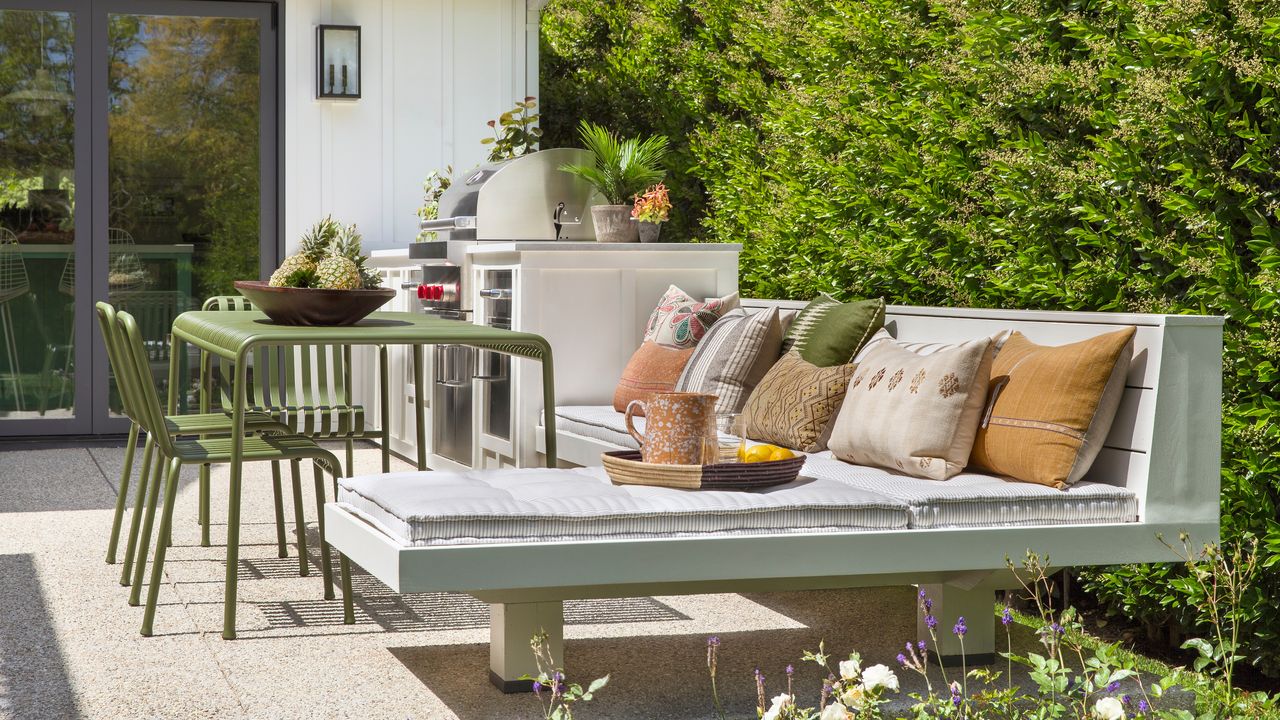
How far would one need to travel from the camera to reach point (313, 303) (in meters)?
3.83

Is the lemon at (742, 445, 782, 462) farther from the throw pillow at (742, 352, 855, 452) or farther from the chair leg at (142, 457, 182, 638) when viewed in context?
the chair leg at (142, 457, 182, 638)

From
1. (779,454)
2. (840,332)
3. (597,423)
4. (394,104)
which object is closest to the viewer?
(779,454)

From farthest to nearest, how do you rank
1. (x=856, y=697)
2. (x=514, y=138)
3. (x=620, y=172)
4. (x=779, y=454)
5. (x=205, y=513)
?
1. (x=514, y=138)
2. (x=620, y=172)
3. (x=205, y=513)
4. (x=779, y=454)
5. (x=856, y=697)

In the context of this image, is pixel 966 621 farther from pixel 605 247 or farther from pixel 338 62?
pixel 338 62

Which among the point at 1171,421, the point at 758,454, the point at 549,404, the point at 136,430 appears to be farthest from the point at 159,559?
the point at 1171,421

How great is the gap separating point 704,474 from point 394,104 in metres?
5.66

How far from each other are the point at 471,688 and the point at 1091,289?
194 cm

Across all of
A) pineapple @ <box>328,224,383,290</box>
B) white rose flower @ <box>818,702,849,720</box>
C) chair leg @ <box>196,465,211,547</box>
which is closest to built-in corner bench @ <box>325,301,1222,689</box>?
white rose flower @ <box>818,702,849,720</box>

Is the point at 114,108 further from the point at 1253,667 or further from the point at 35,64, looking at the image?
the point at 1253,667

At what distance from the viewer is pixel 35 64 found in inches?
307

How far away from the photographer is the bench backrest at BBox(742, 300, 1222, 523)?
3.21 meters

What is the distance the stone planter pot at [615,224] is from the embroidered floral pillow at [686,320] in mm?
555

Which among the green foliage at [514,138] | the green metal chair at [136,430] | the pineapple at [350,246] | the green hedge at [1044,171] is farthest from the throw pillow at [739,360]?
the pineapple at [350,246]

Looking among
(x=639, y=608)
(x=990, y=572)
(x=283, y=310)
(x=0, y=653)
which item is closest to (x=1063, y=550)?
(x=990, y=572)
